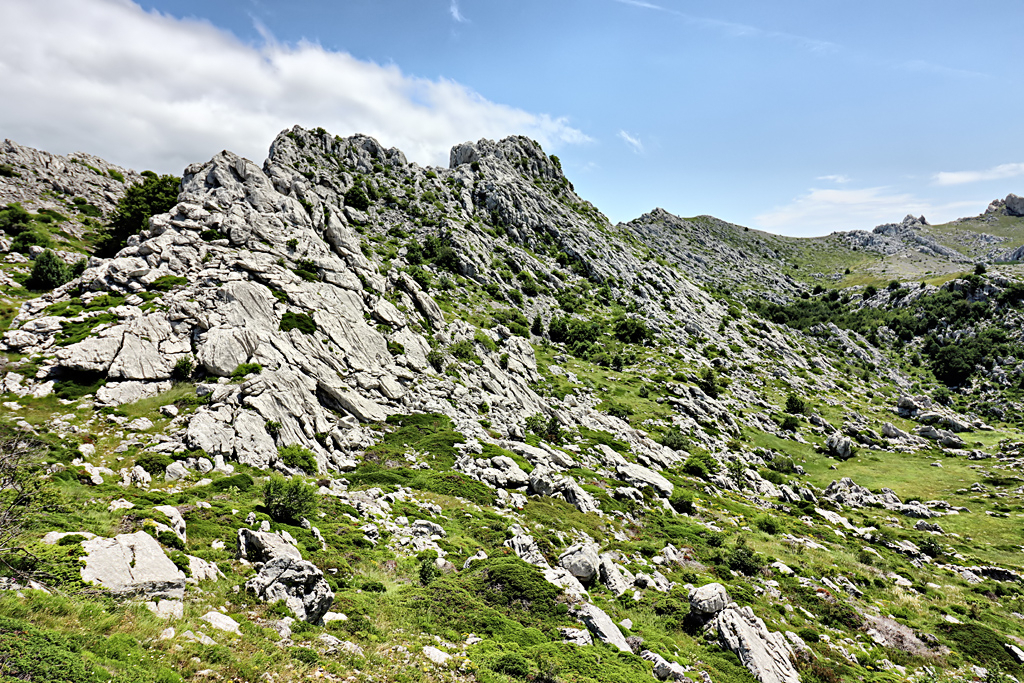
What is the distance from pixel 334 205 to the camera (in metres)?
74.9

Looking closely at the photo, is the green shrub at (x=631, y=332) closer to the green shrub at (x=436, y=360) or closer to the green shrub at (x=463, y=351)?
the green shrub at (x=463, y=351)

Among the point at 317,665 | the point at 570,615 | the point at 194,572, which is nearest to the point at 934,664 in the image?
the point at 570,615

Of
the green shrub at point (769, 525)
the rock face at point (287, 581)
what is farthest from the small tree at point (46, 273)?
the green shrub at point (769, 525)

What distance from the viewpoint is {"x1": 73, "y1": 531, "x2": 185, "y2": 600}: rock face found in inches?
453

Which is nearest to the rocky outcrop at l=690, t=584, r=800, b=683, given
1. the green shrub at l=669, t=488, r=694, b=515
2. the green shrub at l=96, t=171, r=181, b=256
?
the green shrub at l=669, t=488, r=694, b=515

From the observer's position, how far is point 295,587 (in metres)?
14.6

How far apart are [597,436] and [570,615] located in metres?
31.6

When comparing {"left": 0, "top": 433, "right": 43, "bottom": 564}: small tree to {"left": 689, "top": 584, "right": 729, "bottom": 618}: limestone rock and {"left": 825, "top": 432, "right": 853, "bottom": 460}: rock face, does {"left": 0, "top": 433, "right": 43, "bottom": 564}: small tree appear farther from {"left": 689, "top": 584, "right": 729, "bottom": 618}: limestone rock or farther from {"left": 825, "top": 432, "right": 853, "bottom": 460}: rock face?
{"left": 825, "top": 432, "right": 853, "bottom": 460}: rock face

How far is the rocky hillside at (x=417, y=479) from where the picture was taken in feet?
43.5

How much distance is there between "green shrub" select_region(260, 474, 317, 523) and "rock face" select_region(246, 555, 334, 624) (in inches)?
197

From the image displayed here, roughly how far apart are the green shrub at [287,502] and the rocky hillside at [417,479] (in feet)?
0.45

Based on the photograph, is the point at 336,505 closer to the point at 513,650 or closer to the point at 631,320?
the point at 513,650

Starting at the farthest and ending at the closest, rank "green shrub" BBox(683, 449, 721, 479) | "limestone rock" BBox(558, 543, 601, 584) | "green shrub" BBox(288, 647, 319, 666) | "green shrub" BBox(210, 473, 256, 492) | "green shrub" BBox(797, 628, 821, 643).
Answer: "green shrub" BBox(683, 449, 721, 479)
"limestone rock" BBox(558, 543, 601, 584)
"green shrub" BBox(210, 473, 256, 492)
"green shrub" BBox(797, 628, 821, 643)
"green shrub" BBox(288, 647, 319, 666)

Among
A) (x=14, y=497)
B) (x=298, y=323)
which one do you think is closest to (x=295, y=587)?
(x=14, y=497)
